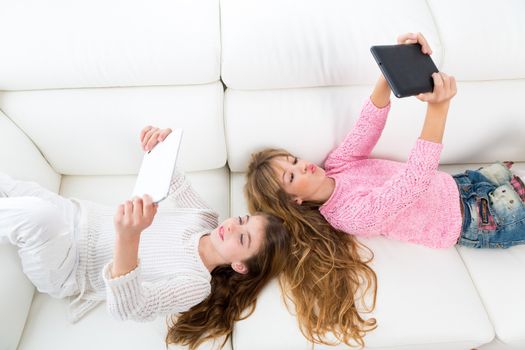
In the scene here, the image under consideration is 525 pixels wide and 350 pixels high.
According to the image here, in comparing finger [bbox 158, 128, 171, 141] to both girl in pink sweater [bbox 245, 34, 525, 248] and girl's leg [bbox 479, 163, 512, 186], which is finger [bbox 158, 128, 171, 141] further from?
girl's leg [bbox 479, 163, 512, 186]

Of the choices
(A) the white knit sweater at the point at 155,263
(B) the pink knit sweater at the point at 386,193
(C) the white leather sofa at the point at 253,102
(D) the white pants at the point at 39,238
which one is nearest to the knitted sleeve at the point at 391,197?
(B) the pink knit sweater at the point at 386,193

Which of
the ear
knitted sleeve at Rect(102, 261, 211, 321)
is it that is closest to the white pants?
knitted sleeve at Rect(102, 261, 211, 321)

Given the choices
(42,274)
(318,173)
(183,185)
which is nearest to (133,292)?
(42,274)

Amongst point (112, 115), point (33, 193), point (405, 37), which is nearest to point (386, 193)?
point (405, 37)

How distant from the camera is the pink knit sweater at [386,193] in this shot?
125cm

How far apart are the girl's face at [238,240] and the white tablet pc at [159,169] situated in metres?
0.30

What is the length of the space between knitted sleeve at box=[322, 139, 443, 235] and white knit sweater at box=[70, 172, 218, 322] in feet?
1.43

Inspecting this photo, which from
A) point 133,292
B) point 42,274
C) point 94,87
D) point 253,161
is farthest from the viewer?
point 253,161

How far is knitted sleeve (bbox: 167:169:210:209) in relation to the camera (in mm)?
1378

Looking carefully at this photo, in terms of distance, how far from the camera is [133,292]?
1.05 m

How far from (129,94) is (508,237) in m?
1.30

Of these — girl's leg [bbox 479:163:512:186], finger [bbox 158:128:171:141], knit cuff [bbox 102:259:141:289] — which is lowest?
knit cuff [bbox 102:259:141:289]

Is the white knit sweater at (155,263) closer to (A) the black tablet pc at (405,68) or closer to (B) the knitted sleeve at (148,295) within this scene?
(B) the knitted sleeve at (148,295)

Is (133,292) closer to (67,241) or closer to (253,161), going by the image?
(67,241)
